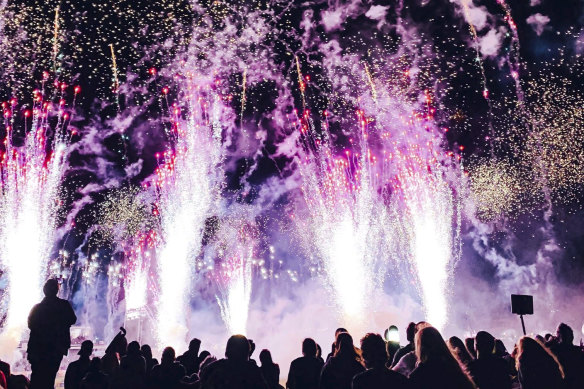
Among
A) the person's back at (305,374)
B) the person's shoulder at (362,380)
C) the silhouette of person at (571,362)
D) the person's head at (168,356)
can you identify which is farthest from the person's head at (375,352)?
the person's head at (168,356)

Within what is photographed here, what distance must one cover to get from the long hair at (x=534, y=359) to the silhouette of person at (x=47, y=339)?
19.5 ft

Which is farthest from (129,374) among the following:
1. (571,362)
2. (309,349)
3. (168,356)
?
(571,362)

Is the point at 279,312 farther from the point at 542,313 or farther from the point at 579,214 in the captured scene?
the point at 579,214

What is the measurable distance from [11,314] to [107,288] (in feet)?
72.6

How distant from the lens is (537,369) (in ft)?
14.8

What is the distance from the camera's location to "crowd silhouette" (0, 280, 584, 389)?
3.70 metres

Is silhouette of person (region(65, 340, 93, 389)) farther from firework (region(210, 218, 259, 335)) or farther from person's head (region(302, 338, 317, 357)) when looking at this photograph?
firework (region(210, 218, 259, 335))

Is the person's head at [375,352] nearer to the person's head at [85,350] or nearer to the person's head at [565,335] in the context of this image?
the person's head at [565,335]

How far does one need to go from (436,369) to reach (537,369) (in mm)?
1568

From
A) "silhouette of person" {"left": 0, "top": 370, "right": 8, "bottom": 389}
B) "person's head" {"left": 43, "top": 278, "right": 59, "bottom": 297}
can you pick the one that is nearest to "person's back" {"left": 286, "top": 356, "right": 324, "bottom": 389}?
"silhouette of person" {"left": 0, "top": 370, "right": 8, "bottom": 389}

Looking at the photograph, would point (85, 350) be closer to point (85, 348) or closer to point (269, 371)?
point (85, 348)

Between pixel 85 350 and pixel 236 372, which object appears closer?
pixel 236 372

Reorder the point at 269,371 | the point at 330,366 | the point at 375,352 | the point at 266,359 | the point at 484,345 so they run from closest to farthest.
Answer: the point at 375,352 < the point at 330,366 < the point at 484,345 < the point at 269,371 < the point at 266,359

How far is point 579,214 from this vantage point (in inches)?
1296
